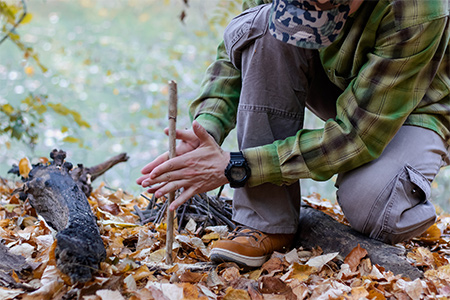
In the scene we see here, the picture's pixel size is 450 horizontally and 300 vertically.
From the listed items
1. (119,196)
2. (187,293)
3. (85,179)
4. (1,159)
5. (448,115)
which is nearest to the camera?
(187,293)

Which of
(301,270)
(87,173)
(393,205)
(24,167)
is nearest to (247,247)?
(301,270)

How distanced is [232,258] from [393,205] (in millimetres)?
641

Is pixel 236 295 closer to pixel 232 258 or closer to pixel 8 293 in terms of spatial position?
pixel 232 258

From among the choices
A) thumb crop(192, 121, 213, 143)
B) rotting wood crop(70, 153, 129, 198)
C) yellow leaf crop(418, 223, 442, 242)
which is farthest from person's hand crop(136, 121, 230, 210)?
yellow leaf crop(418, 223, 442, 242)

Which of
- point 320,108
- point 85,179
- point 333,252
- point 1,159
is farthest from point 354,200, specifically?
point 1,159

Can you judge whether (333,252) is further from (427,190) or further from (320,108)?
(320,108)

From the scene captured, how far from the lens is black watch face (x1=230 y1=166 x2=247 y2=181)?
1.52 m

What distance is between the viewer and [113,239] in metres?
1.70

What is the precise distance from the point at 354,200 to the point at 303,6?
77cm

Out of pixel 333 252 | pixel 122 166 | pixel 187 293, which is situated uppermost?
pixel 187 293

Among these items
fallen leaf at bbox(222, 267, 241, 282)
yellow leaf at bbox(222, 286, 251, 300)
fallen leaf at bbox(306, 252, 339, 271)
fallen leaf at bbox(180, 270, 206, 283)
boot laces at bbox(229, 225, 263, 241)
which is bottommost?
fallen leaf at bbox(306, 252, 339, 271)

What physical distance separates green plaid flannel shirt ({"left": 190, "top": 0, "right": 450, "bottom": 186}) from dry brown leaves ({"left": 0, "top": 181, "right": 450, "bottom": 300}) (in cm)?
34

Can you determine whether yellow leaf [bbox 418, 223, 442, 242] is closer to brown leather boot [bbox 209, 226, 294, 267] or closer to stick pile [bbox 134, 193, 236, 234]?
brown leather boot [bbox 209, 226, 294, 267]

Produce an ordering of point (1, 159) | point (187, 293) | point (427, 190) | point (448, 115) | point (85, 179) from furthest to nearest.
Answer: point (1, 159) < point (85, 179) < point (448, 115) < point (427, 190) < point (187, 293)
